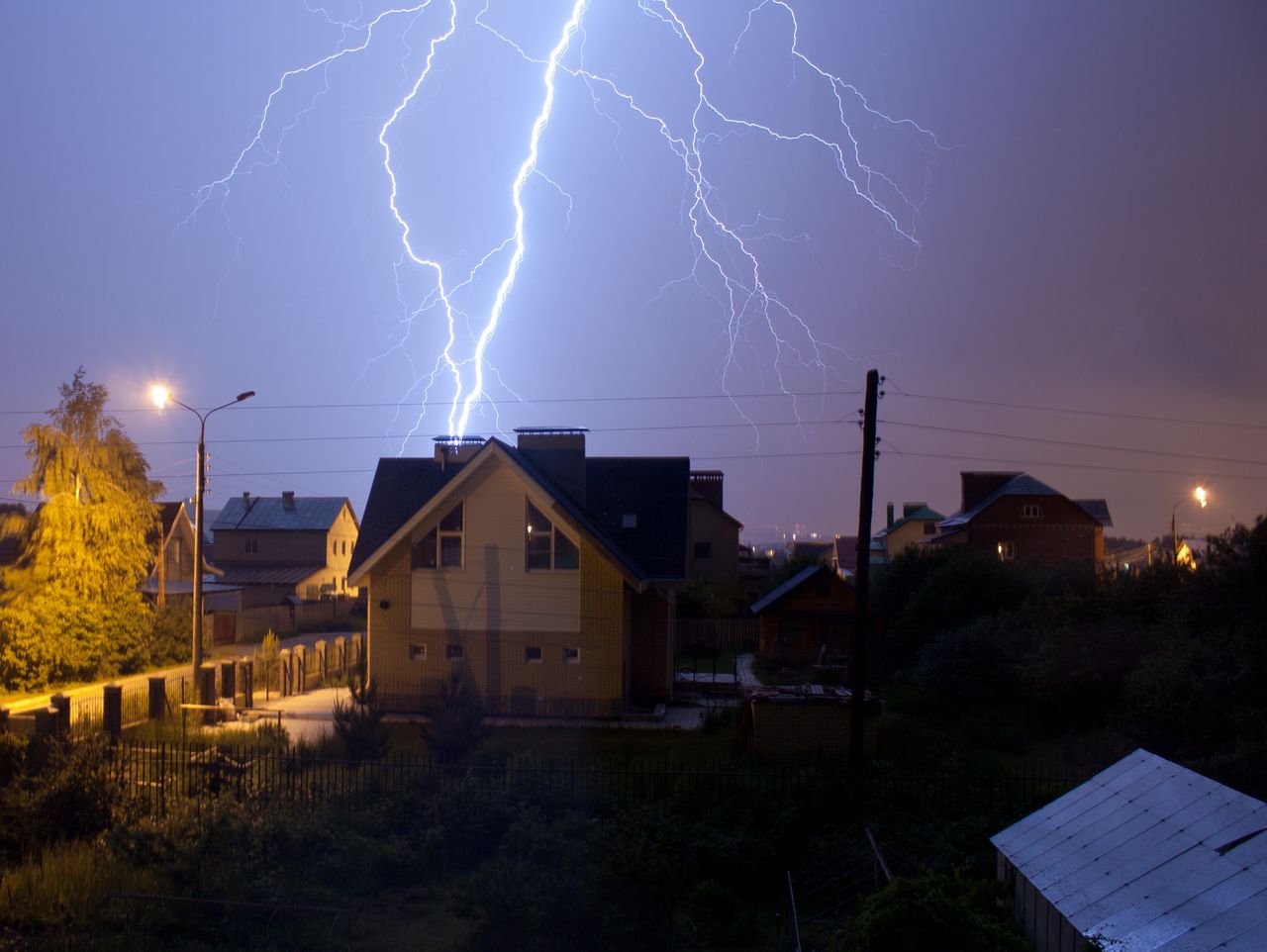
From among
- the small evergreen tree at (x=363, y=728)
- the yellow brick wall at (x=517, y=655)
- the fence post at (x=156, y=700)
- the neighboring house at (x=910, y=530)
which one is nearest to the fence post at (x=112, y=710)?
the fence post at (x=156, y=700)

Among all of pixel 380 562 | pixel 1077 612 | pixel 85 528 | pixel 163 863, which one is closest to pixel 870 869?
pixel 163 863

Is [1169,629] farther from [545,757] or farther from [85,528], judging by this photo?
[85,528]

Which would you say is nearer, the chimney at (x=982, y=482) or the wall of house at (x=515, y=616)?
the wall of house at (x=515, y=616)

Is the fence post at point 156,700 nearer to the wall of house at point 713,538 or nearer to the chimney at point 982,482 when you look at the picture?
the wall of house at point 713,538

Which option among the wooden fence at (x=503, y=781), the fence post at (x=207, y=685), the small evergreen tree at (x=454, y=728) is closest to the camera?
the wooden fence at (x=503, y=781)

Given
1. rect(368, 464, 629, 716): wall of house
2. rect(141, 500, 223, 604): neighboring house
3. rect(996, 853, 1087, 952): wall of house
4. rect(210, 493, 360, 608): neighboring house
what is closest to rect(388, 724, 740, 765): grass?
rect(368, 464, 629, 716): wall of house

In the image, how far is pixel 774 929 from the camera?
11.0m

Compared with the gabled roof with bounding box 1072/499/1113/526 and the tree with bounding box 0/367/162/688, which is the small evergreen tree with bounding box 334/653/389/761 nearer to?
the tree with bounding box 0/367/162/688

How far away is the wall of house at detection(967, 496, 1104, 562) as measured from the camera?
50344 millimetres

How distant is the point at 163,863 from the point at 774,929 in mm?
7250

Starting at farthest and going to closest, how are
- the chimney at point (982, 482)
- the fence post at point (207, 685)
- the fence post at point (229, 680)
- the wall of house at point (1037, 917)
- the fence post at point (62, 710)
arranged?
1. the chimney at point (982, 482)
2. the fence post at point (229, 680)
3. the fence post at point (207, 685)
4. the fence post at point (62, 710)
5. the wall of house at point (1037, 917)

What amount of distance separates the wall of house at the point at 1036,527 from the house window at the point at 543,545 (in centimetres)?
3234

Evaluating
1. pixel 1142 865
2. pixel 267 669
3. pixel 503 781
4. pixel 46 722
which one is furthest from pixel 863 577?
pixel 267 669

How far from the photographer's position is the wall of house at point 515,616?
2438 cm
